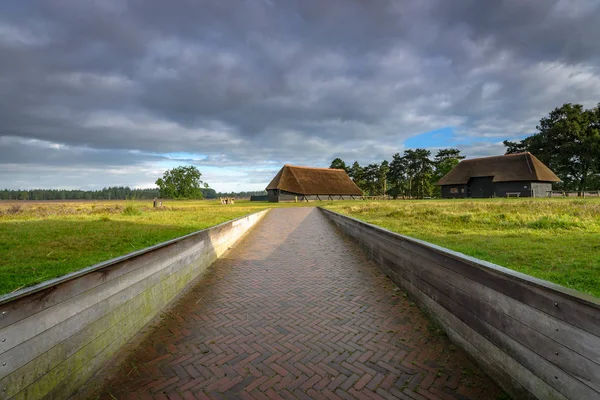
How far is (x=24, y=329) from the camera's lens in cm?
220

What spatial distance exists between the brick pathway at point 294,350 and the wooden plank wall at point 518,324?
0.27m

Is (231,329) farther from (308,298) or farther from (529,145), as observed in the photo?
(529,145)

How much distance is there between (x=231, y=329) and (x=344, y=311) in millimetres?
1647

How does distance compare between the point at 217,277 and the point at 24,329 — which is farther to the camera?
the point at 217,277

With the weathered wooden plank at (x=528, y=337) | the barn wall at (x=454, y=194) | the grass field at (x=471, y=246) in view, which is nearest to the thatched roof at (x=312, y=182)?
the barn wall at (x=454, y=194)

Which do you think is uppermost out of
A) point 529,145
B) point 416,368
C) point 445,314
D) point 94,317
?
point 529,145

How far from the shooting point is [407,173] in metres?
82.4

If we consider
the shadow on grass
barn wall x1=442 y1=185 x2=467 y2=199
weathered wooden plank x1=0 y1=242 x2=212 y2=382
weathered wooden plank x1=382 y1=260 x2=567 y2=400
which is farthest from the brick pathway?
barn wall x1=442 y1=185 x2=467 y2=199

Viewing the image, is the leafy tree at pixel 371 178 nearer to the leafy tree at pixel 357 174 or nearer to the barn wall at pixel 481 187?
the leafy tree at pixel 357 174

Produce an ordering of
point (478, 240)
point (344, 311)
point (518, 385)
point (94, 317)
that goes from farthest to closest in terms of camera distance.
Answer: point (478, 240) → point (344, 311) → point (94, 317) → point (518, 385)

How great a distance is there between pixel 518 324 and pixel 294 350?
217 cm

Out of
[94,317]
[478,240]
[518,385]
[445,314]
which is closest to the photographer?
[518,385]

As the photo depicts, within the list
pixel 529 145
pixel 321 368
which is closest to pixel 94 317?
pixel 321 368

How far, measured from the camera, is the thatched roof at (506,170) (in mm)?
46750
